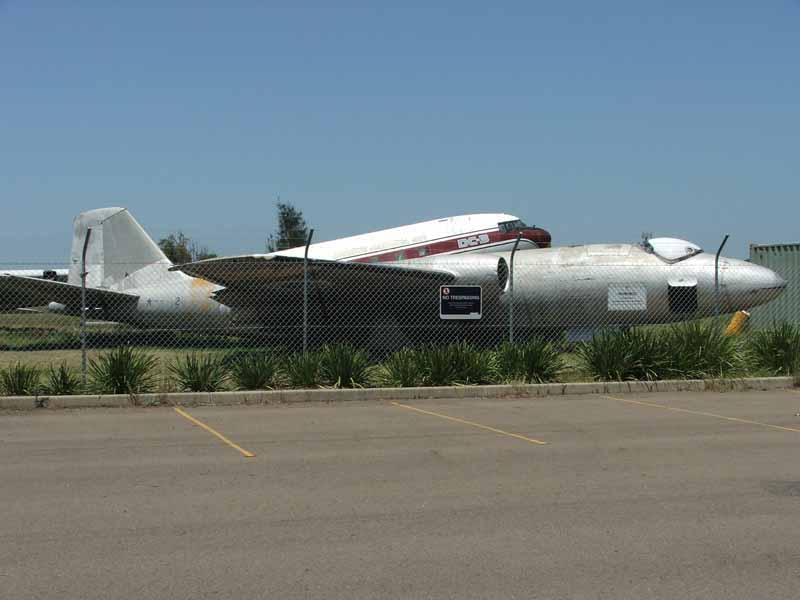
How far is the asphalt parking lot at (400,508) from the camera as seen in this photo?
4.38m

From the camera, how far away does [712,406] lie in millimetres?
11484

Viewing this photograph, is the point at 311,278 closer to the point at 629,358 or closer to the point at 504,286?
the point at 504,286

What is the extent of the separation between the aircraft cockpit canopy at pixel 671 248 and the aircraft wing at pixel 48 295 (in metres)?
12.9

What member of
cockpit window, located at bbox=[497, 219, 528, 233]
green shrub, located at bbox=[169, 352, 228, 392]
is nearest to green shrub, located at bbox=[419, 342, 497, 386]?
green shrub, located at bbox=[169, 352, 228, 392]

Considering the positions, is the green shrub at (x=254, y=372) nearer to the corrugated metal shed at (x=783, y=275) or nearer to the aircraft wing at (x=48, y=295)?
the aircraft wing at (x=48, y=295)

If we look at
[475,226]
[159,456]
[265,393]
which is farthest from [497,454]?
[475,226]

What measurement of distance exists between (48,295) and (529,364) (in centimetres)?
1227

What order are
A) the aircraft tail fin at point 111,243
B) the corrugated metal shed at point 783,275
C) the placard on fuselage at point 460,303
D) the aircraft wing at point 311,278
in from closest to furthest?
1. the placard on fuselage at point 460,303
2. the aircraft wing at point 311,278
3. the corrugated metal shed at point 783,275
4. the aircraft tail fin at point 111,243

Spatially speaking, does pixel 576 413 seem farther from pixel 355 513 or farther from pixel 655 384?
pixel 355 513

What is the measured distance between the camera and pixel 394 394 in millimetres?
12344

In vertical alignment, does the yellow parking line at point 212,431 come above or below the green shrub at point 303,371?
below

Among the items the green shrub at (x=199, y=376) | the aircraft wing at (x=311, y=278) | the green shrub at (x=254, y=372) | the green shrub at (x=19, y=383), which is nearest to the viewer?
the green shrub at (x=19, y=383)

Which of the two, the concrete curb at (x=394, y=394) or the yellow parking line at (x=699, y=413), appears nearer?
the yellow parking line at (x=699, y=413)

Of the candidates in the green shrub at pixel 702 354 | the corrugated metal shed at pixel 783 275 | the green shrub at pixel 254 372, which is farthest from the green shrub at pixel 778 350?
the corrugated metal shed at pixel 783 275
